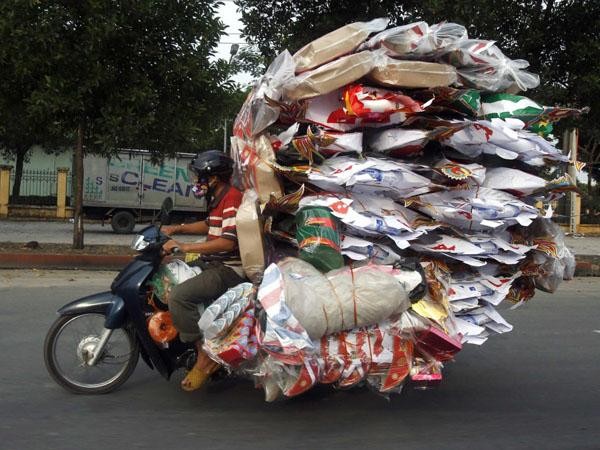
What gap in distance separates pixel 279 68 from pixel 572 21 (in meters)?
8.71

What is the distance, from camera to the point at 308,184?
4.22 metres

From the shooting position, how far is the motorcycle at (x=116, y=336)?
430 centimetres

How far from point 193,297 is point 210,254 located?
40cm

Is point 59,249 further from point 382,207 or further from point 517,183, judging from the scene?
point 517,183

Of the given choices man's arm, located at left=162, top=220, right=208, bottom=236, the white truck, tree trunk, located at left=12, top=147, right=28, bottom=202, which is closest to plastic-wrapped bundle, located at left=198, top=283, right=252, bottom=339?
man's arm, located at left=162, top=220, right=208, bottom=236

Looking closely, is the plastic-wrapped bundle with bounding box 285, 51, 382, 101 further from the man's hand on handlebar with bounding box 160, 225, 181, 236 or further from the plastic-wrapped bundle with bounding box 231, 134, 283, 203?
the man's hand on handlebar with bounding box 160, 225, 181, 236

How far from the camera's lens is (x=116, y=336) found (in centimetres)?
447

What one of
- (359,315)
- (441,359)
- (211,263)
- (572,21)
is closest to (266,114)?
(211,263)

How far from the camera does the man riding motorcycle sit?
4.14 m

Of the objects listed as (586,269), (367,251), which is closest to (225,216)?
(367,251)

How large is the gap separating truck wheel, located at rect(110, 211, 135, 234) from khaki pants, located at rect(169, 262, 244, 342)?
16.4m

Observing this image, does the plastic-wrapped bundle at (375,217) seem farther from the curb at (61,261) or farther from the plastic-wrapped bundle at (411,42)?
the curb at (61,261)

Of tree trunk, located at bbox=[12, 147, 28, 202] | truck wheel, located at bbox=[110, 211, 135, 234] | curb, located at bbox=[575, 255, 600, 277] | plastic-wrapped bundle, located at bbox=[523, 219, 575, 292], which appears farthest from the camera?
tree trunk, located at bbox=[12, 147, 28, 202]

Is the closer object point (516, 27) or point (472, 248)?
point (472, 248)
